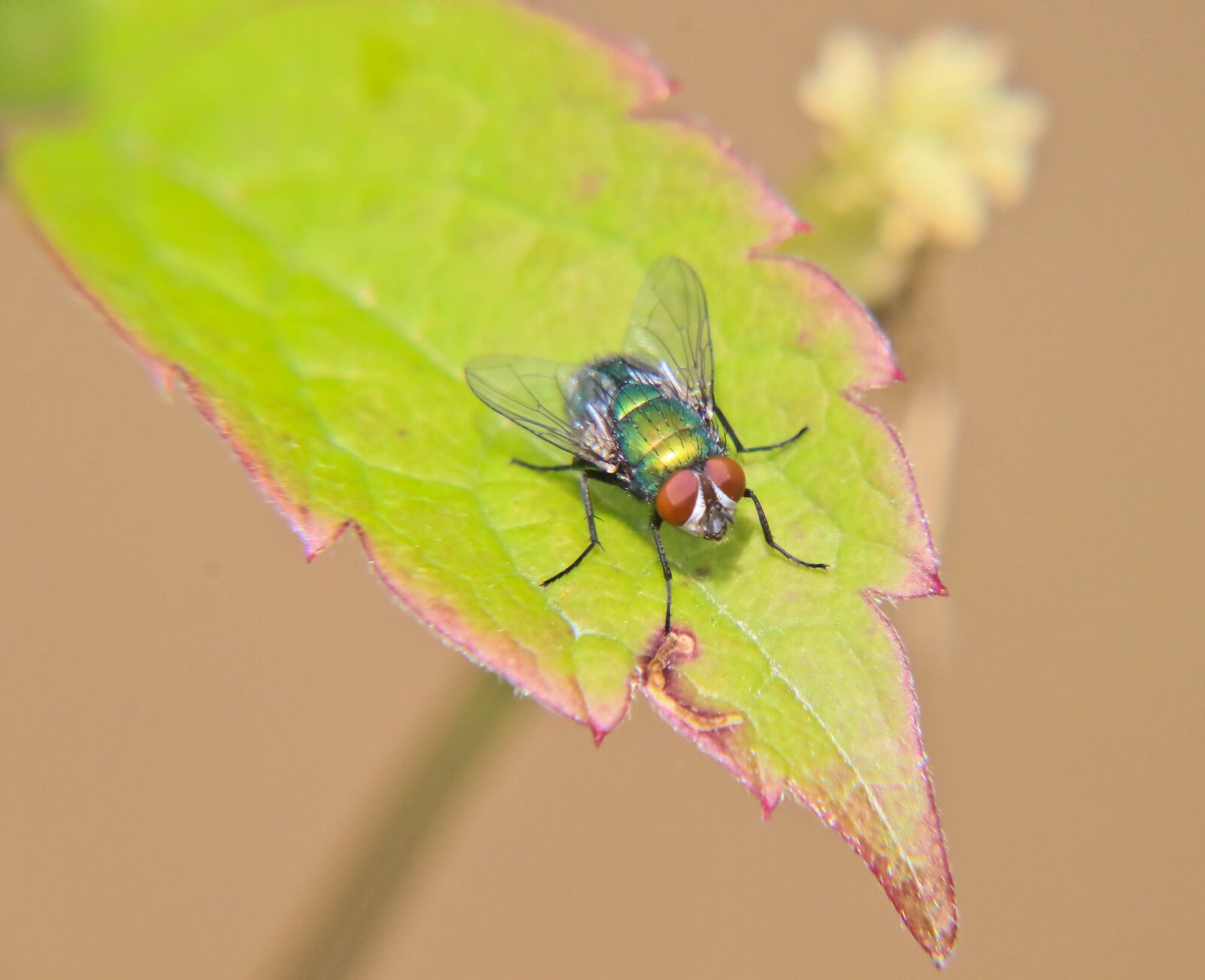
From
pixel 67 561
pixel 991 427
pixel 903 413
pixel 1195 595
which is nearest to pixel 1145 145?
pixel 991 427

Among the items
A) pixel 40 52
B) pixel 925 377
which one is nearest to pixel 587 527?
pixel 40 52

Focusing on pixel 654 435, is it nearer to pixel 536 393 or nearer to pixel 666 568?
pixel 536 393

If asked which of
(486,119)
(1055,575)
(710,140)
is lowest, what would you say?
(1055,575)

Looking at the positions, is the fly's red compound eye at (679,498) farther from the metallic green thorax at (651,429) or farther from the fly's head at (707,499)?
the metallic green thorax at (651,429)

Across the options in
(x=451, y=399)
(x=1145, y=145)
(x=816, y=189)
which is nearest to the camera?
(x=451, y=399)

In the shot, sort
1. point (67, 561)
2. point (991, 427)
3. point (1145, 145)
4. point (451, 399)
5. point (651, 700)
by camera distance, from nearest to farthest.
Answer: point (651, 700)
point (451, 399)
point (67, 561)
point (991, 427)
point (1145, 145)

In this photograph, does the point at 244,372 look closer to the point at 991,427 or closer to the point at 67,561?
the point at 67,561

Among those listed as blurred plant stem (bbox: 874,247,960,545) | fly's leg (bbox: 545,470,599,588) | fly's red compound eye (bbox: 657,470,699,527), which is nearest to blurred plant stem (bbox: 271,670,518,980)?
fly's leg (bbox: 545,470,599,588)

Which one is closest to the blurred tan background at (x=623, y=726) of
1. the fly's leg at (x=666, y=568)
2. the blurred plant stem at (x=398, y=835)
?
the blurred plant stem at (x=398, y=835)
